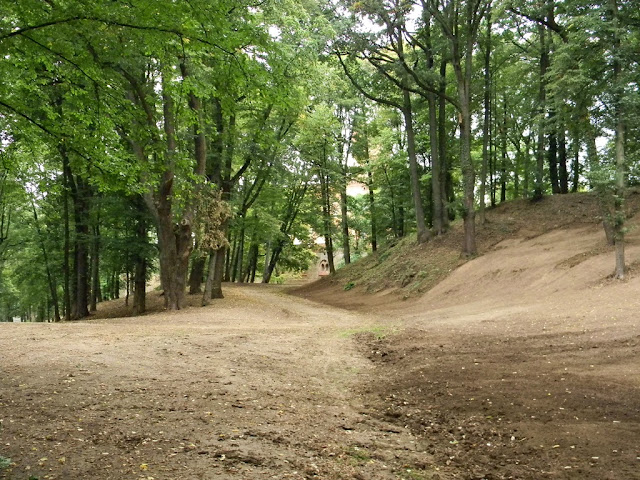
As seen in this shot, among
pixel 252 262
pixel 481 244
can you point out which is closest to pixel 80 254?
pixel 481 244

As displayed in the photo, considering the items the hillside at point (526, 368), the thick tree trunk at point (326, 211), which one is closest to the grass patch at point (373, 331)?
the hillside at point (526, 368)

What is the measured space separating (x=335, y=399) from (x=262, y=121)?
13561mm

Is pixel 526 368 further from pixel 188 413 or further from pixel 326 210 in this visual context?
pixel 326 210

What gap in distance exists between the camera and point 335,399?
5523 millimetres

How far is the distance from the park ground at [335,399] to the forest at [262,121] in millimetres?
2918

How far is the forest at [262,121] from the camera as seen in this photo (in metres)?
5.75

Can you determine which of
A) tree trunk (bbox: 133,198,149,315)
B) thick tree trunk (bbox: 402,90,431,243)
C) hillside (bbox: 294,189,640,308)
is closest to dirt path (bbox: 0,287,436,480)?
tree trunk (bbox: 133,198,149,315)

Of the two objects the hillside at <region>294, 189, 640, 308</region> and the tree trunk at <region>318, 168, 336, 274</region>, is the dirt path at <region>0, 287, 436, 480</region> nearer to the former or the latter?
the hillside at <region>294, 189, 640, 308</region>

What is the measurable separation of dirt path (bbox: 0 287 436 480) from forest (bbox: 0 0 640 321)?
108 inches

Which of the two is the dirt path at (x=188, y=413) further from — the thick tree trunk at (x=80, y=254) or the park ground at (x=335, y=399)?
the thick tree trunk at (x=80, y=254)

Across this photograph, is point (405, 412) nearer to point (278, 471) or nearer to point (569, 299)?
point (278, 471)

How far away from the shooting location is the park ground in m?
3.49

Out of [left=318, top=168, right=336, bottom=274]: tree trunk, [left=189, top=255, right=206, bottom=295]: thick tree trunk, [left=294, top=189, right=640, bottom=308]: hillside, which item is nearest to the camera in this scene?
[left=294, top=189, right=640, bottom=308]: hillside

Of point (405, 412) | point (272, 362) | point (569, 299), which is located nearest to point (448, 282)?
point (569, 299)
